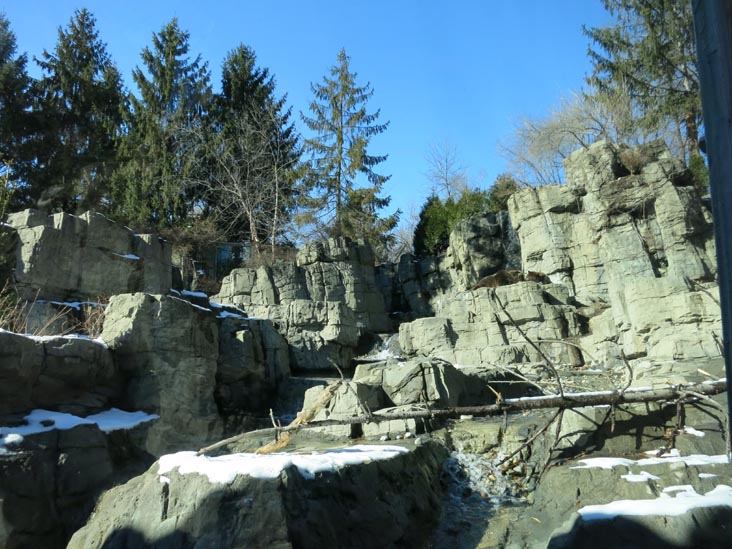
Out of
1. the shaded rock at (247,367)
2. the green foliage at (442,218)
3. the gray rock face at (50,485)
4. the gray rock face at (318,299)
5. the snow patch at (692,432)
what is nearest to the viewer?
the snow patch at (692,432)

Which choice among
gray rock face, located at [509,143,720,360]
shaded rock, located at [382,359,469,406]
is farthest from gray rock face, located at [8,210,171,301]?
gray rock face, located at [509,143,720,360]

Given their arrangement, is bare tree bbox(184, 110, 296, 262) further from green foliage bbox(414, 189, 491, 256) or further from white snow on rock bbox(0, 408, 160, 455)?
white snow on rock bbox(0, 408, 160, 455)

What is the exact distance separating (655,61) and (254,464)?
2114 cm

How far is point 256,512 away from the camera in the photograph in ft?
16.6

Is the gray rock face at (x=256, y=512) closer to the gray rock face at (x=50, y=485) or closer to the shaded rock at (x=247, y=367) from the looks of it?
the gray rock face at (x=50, y=485)

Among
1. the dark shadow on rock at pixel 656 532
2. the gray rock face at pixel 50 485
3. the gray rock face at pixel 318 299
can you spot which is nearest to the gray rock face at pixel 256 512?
the gray rock face at pixel 50 485

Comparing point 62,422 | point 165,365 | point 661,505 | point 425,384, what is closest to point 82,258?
point 165,365

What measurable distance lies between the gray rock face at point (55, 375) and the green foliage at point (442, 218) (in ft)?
58.4

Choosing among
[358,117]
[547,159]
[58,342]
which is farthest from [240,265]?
[58,342]

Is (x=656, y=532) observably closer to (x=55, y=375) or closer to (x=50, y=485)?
(x=50, y=485)

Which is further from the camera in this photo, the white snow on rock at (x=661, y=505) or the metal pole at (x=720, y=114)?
the white snow on rock at (x=661, y=505)

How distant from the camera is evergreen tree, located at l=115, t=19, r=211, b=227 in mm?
25641

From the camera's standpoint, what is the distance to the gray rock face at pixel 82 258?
13359 millimetres

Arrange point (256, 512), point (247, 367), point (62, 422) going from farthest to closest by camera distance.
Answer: point (247, 367)
point (62, 422)
point (256, 512)
